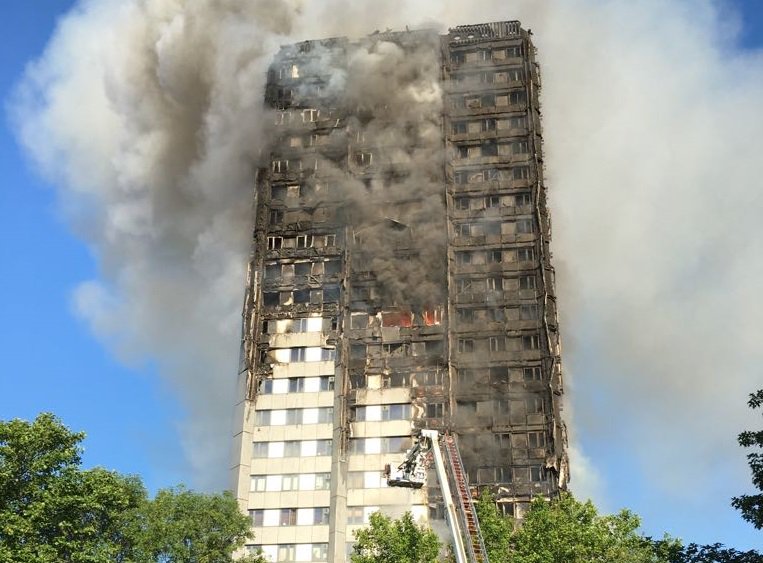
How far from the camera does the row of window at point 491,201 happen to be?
104188 mm

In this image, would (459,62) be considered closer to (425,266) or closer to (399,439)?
(425,266)

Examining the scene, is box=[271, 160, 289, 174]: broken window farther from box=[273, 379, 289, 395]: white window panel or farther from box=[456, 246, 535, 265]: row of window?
box=[273, 379, 289, 395]: white window panel

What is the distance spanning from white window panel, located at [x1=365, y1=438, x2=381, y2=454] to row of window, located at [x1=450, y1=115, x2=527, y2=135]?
121 feet

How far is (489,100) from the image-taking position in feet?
360

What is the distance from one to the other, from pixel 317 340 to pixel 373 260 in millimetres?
10803

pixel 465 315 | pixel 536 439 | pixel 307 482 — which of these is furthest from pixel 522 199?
pixel 307 482

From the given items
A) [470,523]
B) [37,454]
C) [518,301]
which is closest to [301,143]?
[518,301]

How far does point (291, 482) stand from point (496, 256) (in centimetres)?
3222

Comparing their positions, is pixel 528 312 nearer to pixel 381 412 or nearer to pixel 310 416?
pixel 381 412

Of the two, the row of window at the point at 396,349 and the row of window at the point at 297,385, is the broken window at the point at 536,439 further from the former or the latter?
the row of window at the point at 297,385

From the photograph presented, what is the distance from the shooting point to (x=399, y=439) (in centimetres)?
9550

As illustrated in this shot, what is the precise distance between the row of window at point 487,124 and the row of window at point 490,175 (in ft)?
16.6

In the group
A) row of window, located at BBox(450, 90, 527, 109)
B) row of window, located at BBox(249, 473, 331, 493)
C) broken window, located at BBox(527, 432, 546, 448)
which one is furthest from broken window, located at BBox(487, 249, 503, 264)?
row of window, located at BBox(249, 473, 331, 493)

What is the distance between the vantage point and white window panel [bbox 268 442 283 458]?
9762 cm
